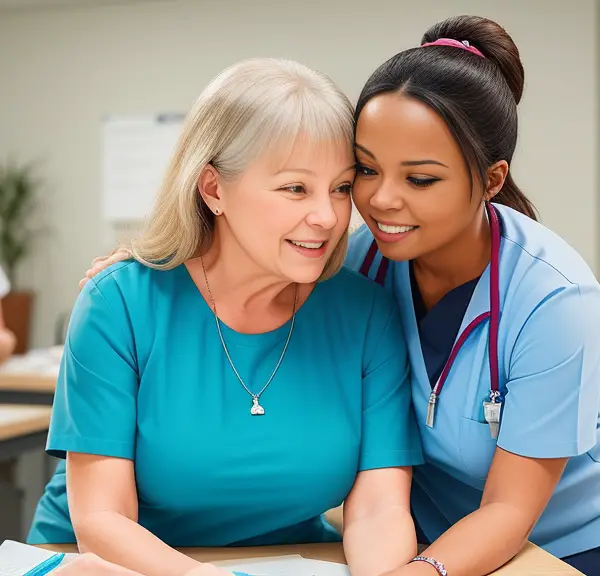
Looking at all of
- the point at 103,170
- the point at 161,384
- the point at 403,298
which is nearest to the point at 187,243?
the point at 161,384

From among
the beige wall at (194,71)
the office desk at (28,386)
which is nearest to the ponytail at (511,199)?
the office desk at (28,386)

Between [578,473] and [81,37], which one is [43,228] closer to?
[81,37]

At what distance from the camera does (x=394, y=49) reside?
243 inches

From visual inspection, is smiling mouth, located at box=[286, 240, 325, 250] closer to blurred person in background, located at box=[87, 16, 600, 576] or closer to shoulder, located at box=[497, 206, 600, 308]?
blurred person in background, located at box=[87, 16, 600, 576]

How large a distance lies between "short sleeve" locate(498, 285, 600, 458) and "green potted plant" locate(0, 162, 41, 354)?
5.98m

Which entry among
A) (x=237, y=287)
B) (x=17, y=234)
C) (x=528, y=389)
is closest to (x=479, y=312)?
(x=528, y=389)

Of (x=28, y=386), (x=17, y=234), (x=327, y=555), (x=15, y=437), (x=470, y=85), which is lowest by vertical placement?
(x=17, y=234)

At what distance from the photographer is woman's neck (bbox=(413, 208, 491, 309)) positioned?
1485 millimetres

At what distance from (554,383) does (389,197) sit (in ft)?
1.26

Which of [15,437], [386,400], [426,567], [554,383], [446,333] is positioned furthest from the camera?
[15,437]

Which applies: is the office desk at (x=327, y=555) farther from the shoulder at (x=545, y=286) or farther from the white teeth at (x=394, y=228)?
the white teeth at (x=394, y=228)

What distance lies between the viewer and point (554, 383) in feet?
4.14

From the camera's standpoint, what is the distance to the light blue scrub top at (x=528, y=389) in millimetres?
1266

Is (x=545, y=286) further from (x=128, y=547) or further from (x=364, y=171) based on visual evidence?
(x=128, y=547)
